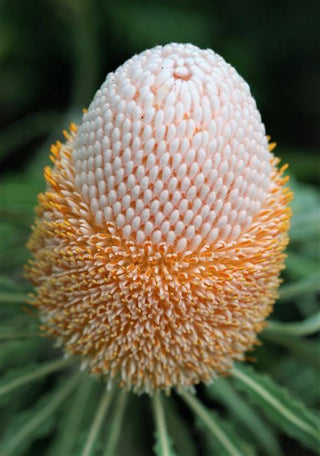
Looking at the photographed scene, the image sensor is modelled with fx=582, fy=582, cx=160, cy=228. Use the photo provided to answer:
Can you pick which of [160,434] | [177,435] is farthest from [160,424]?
[177,435]

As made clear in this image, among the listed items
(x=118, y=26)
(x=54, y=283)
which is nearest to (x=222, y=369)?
(x=54, y=283)

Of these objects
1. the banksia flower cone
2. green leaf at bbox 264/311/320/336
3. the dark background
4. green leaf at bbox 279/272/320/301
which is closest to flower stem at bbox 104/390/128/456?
the banksia flower cone

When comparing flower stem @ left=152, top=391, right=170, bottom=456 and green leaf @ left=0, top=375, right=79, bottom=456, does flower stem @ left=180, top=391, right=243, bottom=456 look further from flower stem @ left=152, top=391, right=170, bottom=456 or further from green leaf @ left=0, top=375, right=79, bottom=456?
green leaf @ left=0, top=375, right=79, bottom=456

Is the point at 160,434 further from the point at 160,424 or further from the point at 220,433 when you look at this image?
the point at 220,433

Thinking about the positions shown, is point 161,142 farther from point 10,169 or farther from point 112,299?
point 10,169

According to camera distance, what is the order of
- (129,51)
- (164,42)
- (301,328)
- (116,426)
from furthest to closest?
(129,51) → (164,42) → (301,328) → (116,426)

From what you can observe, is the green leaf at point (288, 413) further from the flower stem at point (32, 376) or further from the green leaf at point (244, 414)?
the flower stem at point (32, 376)

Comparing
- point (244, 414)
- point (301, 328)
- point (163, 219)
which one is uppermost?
point (163, 219)
